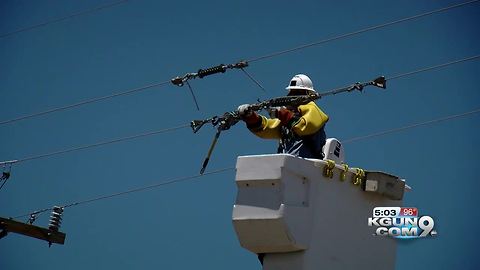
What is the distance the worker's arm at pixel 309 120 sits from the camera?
15.8 metres

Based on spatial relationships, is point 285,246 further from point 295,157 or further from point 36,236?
point 36,236

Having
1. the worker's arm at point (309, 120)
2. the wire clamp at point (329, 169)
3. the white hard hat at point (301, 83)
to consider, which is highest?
the white hard hat at point (301, 83)

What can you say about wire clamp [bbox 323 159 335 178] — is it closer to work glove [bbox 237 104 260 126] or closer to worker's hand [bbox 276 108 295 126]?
worker's hand [bbox 276 108 295 126]

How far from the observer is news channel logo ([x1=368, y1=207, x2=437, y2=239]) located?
51.0 feet

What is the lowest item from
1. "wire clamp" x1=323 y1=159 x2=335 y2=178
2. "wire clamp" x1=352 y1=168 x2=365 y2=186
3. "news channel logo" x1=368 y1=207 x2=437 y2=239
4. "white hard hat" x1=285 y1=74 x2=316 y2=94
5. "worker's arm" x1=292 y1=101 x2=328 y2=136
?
"news channel logo" x1=368 y1=207 x2=437 y2=239

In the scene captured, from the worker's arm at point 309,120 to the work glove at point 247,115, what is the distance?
70 cm

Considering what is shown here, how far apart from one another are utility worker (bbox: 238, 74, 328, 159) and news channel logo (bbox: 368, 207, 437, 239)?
123cm

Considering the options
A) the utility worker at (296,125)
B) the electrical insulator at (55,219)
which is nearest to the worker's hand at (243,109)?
the utility worker at (296,125)

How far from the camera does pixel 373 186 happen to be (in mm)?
16250

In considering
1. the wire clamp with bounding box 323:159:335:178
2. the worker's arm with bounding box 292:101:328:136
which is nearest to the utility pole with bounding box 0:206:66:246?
the worker's arm with bounding box 292:101:328:136

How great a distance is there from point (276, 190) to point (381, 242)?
260cm

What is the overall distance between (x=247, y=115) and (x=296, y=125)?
0.83 m

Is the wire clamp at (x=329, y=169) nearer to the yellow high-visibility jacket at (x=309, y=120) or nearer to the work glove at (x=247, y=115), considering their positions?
the yellow high-visibility jacket at (x=309, y=120)

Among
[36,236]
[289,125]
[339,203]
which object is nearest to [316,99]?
[289,125]
